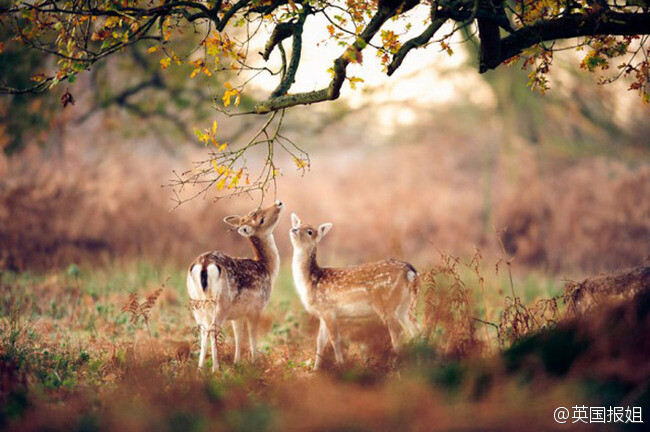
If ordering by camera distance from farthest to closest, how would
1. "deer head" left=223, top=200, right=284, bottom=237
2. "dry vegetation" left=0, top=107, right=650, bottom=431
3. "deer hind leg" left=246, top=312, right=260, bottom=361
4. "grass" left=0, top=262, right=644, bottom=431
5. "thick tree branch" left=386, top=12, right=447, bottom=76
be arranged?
"deer head" left=223, top=200, right=284, bottom=237 → "deer hind leg" left=246, top=312, right=260, bottom=361 → "thick tree branch" left=386, top=12, right=447, bottom=76 → "dry vegetation" left=0, top=107, right=650, bottom=431 → "grass" left=0, top=262, right=644, bottom=431

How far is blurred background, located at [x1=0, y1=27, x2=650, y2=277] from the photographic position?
48.4 feet

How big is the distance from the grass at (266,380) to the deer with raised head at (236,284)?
40 centimetres

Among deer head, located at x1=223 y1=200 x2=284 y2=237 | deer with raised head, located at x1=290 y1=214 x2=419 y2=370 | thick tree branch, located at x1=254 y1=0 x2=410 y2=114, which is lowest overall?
deer with raised head, located at x1=290 y1=214 x2=419 y2=370

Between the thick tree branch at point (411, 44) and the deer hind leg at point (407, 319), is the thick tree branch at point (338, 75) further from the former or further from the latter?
the deer hind leg at point (407, 319)

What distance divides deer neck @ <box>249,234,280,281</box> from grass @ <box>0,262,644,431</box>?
1020mm

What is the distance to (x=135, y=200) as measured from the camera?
1589 cm

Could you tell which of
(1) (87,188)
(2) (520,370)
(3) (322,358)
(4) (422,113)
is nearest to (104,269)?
(1) (87,188)

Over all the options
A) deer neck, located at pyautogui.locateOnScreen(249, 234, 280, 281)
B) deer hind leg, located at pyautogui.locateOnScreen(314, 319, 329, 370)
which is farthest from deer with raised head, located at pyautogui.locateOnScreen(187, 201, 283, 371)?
deer hind leg, located at pyautogui.locateOnScreen(314, 319, 329, 370)

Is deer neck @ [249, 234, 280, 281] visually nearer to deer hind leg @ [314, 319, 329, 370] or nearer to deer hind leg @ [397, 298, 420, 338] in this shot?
deer hind leg @ [314, 319, 329, 370]

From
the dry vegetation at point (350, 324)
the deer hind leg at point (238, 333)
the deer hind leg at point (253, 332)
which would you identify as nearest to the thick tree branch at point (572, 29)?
the dry vegetation at point (350, 324)

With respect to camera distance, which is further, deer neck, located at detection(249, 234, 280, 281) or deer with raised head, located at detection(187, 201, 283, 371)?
deer neck, located at detection(249, 234, 280, 281)

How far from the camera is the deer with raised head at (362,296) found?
7.35 metres

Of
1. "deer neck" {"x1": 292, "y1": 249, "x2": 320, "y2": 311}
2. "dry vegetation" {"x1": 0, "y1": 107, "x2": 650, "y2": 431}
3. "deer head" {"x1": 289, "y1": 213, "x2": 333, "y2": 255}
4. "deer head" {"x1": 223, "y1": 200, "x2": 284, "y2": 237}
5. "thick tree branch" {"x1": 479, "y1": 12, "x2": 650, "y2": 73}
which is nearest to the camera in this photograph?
"dry vegetation" {"x1": 0, "y1": 107, "x2": 650, "y2": 431}

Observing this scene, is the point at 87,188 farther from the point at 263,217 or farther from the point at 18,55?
the point at 263,217
